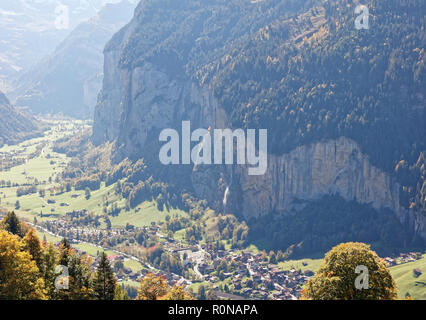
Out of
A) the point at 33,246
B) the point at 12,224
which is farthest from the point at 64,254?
the point at 12,224

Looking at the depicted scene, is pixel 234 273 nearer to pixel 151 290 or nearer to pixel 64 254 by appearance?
pixel 151 290

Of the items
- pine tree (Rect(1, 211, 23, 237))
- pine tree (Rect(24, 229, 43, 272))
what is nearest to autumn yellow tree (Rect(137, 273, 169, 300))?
pine tree (Rect(24, 229, 43, 272))

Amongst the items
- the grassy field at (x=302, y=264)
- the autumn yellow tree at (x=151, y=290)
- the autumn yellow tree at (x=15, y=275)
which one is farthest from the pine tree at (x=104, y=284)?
the grassy field at (x=302, y=264)

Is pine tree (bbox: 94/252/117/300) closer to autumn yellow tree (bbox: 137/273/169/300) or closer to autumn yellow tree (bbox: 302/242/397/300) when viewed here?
autumn yellow tree (bbox: 137/273/169/300)
